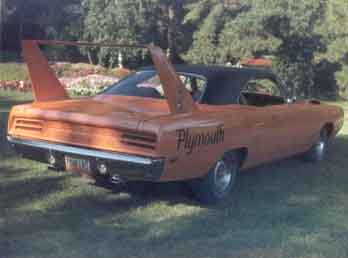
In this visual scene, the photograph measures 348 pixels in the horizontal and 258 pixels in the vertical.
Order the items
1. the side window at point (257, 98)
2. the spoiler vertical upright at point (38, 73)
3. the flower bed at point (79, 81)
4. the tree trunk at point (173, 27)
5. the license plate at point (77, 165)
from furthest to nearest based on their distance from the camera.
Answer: the tree trunk at point (173, 27), the flower bed at point (79, 81), the side window at point (257, 98), the spoiler vertical upright at point (38, 73), the license plate at point (77, 165)

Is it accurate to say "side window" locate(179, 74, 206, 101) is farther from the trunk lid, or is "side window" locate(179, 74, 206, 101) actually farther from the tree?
the tree

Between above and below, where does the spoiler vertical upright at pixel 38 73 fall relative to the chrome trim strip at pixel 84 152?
above

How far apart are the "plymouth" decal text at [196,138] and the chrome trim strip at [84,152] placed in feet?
1.33

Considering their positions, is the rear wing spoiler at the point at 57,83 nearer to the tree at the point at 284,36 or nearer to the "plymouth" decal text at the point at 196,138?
the "plymouth" decal text at the point at 196,138

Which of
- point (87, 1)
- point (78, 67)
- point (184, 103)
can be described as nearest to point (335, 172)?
point (184, 103)

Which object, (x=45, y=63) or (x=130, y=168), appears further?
(x=45, y=63)

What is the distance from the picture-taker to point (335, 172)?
8.37 m

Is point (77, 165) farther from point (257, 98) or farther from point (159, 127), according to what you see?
point (257, 98)

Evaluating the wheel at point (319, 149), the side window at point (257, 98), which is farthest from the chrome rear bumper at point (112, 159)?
the wheel at point (319, 149)

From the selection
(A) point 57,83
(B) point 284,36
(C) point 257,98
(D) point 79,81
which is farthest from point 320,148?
(B) point 284,36

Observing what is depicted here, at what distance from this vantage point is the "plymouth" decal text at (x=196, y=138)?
5.59m

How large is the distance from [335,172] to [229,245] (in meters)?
3.83

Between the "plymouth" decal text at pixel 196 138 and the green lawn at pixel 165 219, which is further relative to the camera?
the "plymouth" decal text at pixel 196 138

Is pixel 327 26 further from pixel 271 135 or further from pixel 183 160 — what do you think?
pixel 183 160
